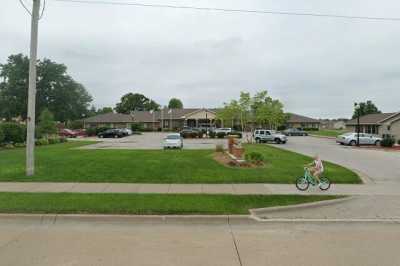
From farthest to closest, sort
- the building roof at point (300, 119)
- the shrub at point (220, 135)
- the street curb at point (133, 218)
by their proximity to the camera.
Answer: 1. the building roof at point (300, 119)
2. the shrub at point (220, 135)
3. the street curb at point (133, 218)

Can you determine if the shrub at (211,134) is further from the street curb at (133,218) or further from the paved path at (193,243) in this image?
the paved path at (193,243)

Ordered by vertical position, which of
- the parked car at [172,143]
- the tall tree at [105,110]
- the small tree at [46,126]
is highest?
the tall tree at [105,110]

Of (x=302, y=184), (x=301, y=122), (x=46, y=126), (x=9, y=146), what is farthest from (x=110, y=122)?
(x=302, y=184)

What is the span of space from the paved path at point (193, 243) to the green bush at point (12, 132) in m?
24.7

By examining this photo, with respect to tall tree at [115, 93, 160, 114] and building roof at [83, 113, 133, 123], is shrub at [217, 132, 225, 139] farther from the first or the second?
tall tree at [115, 93, 160, 114]

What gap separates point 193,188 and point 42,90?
3247 inches

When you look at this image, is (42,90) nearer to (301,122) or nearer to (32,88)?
(301,122)

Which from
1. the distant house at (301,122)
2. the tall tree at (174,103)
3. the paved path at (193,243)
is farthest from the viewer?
the tall tree at (174,103)

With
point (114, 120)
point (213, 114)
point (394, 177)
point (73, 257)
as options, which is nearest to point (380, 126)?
point (213, 114)

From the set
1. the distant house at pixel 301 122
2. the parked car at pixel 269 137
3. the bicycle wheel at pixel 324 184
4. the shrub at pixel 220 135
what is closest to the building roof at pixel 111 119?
the shrub at pixel 220 135

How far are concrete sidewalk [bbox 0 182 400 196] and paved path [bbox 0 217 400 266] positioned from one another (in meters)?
2.77

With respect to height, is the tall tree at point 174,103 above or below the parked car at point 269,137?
above

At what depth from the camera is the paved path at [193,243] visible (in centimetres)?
498

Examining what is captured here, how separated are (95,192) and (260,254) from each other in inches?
234
